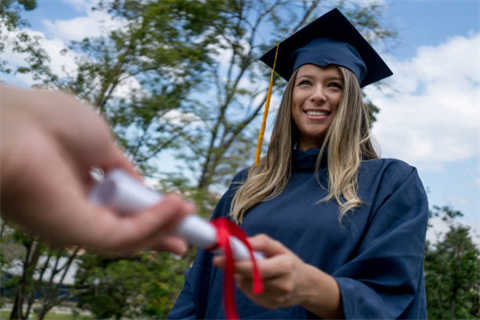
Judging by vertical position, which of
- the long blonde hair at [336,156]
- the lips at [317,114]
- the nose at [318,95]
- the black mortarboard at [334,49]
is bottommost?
the long blonde hair at [336,156]

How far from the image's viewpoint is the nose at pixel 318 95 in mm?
2264

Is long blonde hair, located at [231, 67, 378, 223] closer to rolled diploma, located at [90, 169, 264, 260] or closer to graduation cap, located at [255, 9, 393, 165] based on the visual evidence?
graduation cap, located at [255, 9, 393, 165]

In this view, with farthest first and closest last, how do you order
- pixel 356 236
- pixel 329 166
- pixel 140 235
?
1. pixel 329 166
2. pixel 356 236
3. pixel 140 235

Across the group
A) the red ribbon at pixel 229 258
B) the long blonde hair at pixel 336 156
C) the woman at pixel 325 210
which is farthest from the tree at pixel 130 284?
the red ribbon at pixel 229 258

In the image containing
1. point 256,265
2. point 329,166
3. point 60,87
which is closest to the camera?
point 256,265

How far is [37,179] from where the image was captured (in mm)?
660

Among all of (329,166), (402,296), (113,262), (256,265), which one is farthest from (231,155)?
(256,265)

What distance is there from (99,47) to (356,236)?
6.84m

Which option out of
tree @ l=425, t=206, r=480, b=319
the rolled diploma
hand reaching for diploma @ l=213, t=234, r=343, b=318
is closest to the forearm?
hand reaching for diploma @ l=213, t=234, r=343, b=318

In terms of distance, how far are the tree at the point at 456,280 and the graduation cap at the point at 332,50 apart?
926cm

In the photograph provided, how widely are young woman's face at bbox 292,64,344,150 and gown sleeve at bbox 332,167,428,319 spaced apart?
0.62 metres

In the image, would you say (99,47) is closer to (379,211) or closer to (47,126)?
(379,211)

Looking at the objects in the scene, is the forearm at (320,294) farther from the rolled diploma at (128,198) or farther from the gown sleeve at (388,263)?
the rolled diploma at (128,198)

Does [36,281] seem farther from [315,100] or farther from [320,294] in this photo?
[320,294]
